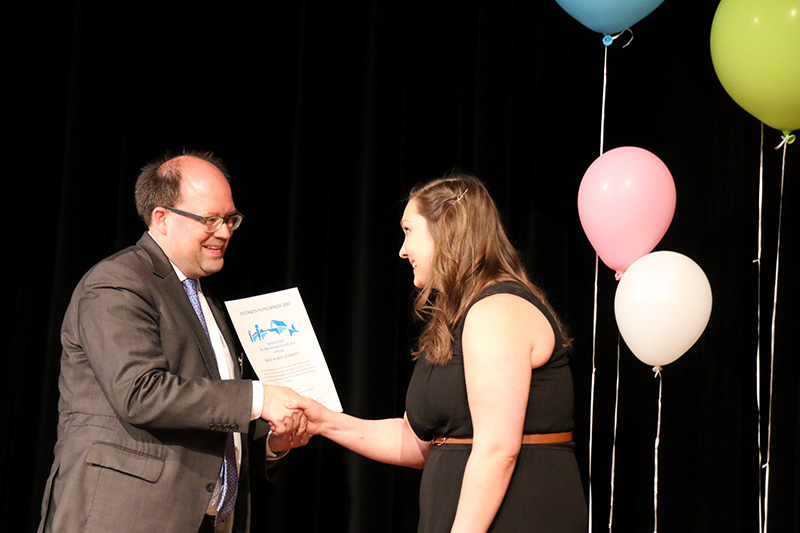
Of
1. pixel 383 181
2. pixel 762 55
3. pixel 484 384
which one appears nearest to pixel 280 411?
pixel 484 384

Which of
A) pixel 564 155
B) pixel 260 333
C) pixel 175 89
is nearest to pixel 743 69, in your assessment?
pixel 564 155

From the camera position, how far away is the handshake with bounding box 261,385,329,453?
2.32 metres

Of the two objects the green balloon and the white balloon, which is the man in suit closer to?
the white balloon

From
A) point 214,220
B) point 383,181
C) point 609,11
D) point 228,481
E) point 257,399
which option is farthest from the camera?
point 383,181

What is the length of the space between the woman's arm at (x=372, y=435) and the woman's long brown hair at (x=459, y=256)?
44 centimetres

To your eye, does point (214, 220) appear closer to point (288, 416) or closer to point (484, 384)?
point (288, 416)

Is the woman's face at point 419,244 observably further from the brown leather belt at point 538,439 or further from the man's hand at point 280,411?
the man's hand at point 280,411

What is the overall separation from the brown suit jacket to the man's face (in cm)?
18

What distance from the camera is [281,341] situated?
2.48 metres

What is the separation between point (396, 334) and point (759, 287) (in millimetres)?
1423

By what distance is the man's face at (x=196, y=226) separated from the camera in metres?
2.45

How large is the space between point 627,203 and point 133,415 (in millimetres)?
1567

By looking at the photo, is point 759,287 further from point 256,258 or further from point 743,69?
point 256,258

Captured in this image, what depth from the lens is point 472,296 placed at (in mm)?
2020
